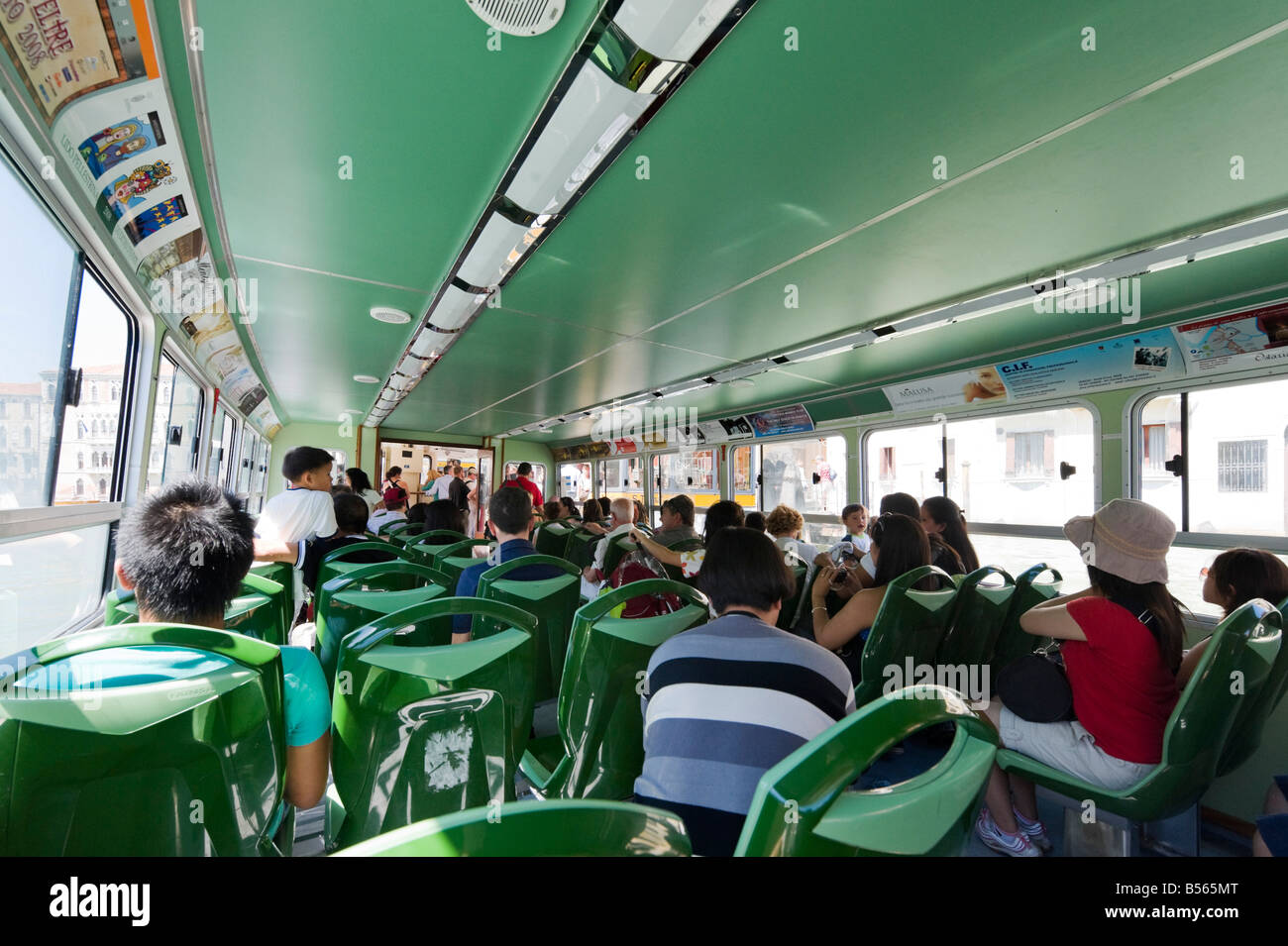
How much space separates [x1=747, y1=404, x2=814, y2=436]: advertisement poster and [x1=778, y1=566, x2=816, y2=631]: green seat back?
11.0ft

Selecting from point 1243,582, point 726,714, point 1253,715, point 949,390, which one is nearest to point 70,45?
point 726,714

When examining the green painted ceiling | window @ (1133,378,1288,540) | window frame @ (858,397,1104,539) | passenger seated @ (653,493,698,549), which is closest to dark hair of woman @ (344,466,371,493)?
the green painted ceiling

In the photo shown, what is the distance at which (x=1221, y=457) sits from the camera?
3572 mm

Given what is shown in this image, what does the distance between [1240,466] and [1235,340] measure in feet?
2.55

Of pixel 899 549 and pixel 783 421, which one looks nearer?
pixel 899 549

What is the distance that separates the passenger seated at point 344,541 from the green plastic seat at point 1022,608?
3.72 metres

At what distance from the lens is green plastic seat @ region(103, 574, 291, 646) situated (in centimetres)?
187

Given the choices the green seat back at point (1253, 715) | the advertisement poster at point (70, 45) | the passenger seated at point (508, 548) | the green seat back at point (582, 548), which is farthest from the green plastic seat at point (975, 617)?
the advertisement poster at point (70, 45)

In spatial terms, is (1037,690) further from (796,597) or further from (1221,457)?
(1221,457)

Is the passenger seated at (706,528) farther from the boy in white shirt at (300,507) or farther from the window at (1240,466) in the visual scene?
the window at (1240,466)

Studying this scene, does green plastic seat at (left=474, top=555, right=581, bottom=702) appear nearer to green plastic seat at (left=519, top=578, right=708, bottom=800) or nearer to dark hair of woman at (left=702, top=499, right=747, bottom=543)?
green plastic seat at (left=519, top=578, right=708, bottom=800)
